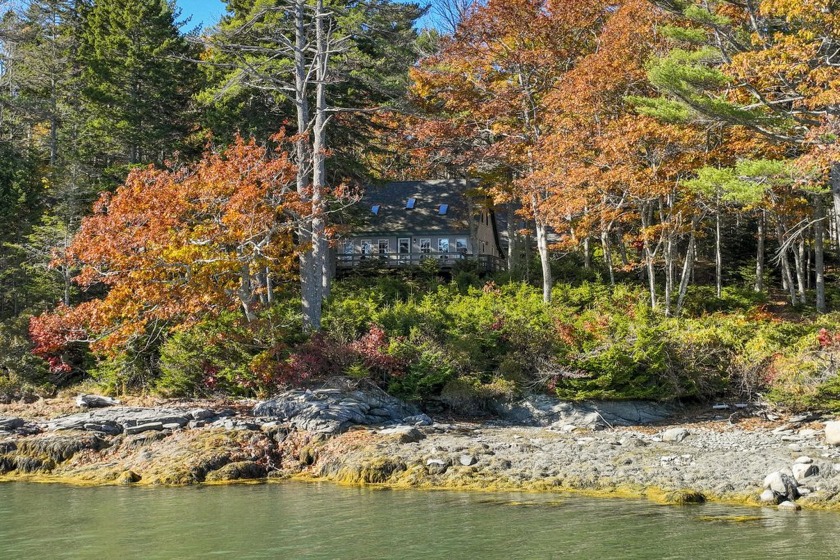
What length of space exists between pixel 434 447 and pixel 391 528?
456 centimetres

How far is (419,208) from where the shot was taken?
4025 cm

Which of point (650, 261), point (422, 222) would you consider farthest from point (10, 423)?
point (422, 222)

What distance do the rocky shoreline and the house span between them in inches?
741

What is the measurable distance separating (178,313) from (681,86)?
13.3 metres

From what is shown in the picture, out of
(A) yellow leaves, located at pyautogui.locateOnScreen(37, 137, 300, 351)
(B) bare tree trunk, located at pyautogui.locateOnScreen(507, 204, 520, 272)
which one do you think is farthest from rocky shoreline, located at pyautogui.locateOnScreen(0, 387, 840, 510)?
(B) bare tree trunk, located at pyautogui.locateOnScreen(507, 204, 520, 272)

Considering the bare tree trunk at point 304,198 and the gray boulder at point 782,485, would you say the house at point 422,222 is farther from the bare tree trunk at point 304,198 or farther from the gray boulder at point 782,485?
the gray boulder at point 782,485

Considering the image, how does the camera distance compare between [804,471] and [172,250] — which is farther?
[172,250]

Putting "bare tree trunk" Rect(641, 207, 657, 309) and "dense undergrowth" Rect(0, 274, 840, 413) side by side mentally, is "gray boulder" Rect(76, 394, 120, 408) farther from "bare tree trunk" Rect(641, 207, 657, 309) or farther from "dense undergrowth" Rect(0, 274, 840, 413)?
"bare tree trunk" Rect(641, 207, 657, 309)

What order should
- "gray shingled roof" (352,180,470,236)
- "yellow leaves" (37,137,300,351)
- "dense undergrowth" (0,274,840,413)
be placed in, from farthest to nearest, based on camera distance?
"gray shingled roof" (352,180,470,236)
"dense undergrowth" (0,274,840,413)
"yellow leaves" (37,137,300,351)

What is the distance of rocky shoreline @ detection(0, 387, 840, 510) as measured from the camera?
524 inches

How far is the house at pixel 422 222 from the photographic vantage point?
127ft

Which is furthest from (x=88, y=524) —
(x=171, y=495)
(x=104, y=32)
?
(x=104, y=32)

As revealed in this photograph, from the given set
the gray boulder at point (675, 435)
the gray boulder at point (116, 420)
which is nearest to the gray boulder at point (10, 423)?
the gray boulder at point (116, 420)

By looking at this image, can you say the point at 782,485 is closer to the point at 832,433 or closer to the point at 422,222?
the point at 832,433
